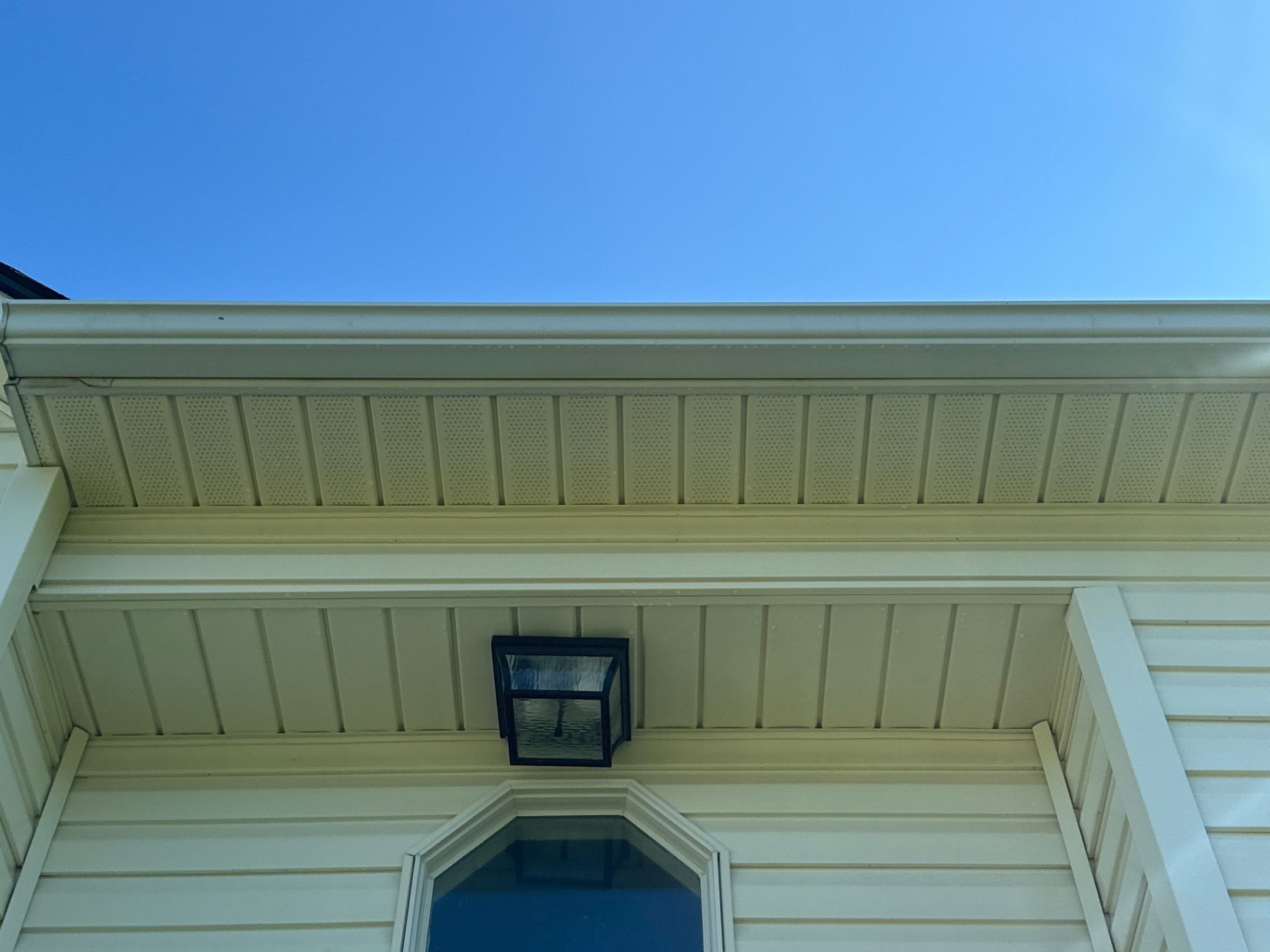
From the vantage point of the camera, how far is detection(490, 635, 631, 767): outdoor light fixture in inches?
A: 123

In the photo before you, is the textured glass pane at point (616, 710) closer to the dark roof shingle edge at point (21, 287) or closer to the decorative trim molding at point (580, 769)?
the decorative trim molding at point (580, 769)

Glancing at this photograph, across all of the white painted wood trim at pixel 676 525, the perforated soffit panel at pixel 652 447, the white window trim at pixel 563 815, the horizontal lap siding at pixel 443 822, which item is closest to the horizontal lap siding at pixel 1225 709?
the white painted wood trim at pixel 676 525

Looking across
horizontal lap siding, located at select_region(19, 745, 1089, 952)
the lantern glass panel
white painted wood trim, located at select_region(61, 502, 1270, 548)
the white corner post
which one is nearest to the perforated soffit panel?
white painted wood trim, located at select_region(61, 502, 1270, 548)

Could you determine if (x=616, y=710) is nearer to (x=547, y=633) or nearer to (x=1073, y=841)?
(x=547, y=633)

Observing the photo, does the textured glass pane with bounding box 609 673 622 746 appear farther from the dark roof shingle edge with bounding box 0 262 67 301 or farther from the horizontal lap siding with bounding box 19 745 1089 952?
the dark roof shingle edge with bounding box 0 262 67 301

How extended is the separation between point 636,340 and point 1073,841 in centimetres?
180

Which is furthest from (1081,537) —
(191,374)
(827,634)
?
(191,374)

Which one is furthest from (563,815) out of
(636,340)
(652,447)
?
(636,340)

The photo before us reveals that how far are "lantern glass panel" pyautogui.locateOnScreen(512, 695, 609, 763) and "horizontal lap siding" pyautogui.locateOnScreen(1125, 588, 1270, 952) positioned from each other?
1.50 metres

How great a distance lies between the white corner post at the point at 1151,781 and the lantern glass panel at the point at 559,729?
1321 mm

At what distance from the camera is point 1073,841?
301cm

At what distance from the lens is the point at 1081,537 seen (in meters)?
3.19

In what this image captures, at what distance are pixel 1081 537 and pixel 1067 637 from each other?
0.29 meters

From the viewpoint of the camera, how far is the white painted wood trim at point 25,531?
2887mm
